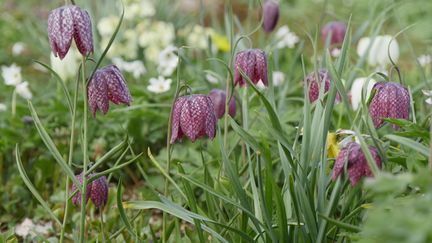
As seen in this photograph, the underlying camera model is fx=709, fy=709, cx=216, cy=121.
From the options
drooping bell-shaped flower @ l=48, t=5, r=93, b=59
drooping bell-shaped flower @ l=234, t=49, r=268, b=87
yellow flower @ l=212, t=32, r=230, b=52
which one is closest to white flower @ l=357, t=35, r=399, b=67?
drooping bell-shaped flower @ l=234, t=49, r=268, b=87

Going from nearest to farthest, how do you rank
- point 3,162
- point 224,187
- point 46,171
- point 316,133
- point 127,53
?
point 316,133 → point 224,187 → point 46,171 → point 3,162 → point 127,53

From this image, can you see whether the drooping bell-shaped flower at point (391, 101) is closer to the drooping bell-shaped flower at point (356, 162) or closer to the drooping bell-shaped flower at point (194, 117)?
the drooping bell-shaped flower at point (356, 162)

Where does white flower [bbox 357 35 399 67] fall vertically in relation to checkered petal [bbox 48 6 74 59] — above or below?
below

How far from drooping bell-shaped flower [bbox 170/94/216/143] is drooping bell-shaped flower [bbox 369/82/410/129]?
335mm

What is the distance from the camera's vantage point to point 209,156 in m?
2.11

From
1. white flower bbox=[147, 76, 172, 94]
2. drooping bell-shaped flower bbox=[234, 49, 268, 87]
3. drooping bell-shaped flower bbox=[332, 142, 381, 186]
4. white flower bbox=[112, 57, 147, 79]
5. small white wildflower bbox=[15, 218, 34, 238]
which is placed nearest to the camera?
drooping bell-shaped flower bbox=[332, 142, 381, 186]

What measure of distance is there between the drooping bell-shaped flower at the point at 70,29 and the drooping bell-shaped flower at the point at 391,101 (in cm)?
58

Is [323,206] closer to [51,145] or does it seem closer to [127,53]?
[51,145]

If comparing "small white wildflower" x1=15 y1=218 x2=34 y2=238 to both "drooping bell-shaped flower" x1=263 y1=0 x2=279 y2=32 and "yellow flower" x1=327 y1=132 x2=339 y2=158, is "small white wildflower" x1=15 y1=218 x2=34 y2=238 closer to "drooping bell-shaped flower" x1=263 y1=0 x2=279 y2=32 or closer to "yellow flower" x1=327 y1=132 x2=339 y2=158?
"yellow flower" x1=327 y1=132 x2=339 y2=158

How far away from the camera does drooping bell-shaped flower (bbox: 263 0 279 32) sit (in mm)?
2480

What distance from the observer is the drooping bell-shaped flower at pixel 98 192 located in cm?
150

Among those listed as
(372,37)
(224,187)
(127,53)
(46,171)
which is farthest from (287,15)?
(224,187)

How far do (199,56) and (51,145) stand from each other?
2253 mm

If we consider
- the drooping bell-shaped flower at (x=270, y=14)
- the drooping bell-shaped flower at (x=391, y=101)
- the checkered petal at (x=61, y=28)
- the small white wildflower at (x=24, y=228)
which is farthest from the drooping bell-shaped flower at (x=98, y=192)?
the drooping bell-shaped flower at (x=270, y=14)
